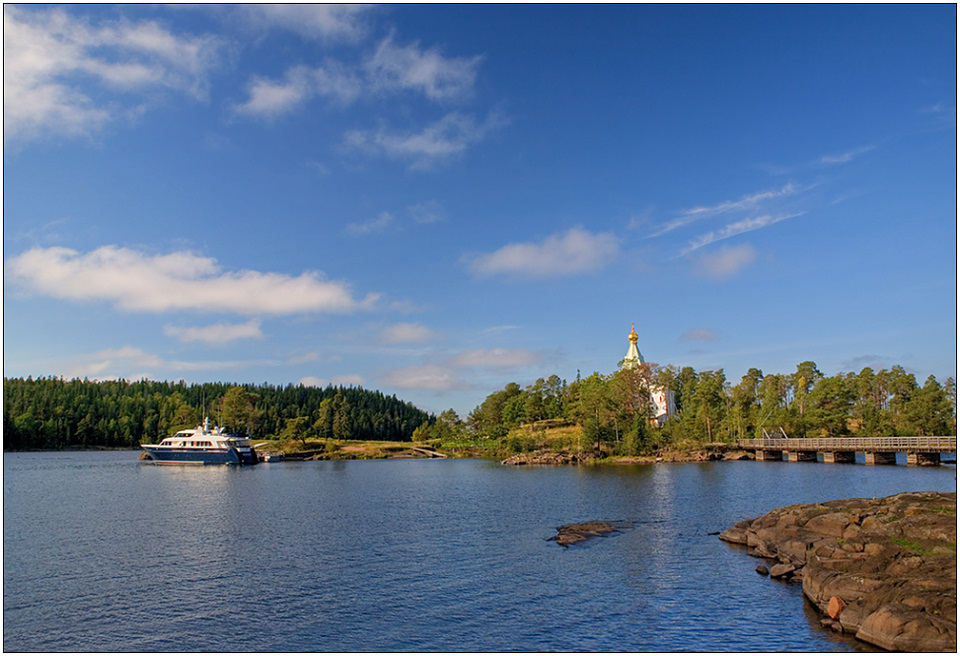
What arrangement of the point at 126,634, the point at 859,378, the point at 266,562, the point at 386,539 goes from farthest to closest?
the point at 859,378 → the point at 386,539 → the point at 266,562 → the point at 126,634

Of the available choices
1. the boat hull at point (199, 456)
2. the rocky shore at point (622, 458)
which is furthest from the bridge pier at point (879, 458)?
the boat hull at point (199, 456)

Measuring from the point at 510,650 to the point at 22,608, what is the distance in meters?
25.3

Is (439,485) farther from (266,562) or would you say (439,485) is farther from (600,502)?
(266,562)

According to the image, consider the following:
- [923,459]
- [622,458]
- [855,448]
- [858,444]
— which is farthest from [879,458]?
[622,458]

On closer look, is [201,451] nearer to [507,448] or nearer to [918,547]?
[507,448]

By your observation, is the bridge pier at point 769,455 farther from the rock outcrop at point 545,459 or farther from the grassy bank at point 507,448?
the rock outcrop at point 545,459

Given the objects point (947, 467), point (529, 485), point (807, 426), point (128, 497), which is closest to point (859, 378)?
point (807, 426)

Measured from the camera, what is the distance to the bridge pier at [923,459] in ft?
376

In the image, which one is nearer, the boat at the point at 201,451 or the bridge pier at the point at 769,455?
the bridge pier at the point at 769,455

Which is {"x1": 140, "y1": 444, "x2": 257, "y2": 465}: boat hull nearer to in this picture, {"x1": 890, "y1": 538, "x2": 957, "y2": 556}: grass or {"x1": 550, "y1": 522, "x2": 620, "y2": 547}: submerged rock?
{"x1": 550, "y1": 522, "x2": 620, "y2": 547}: submerged rock

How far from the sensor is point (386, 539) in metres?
51.2

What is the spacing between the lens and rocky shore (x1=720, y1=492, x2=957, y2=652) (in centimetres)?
2711

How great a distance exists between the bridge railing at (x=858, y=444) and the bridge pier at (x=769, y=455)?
0.79 meters

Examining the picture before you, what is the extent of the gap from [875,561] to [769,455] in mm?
111416
